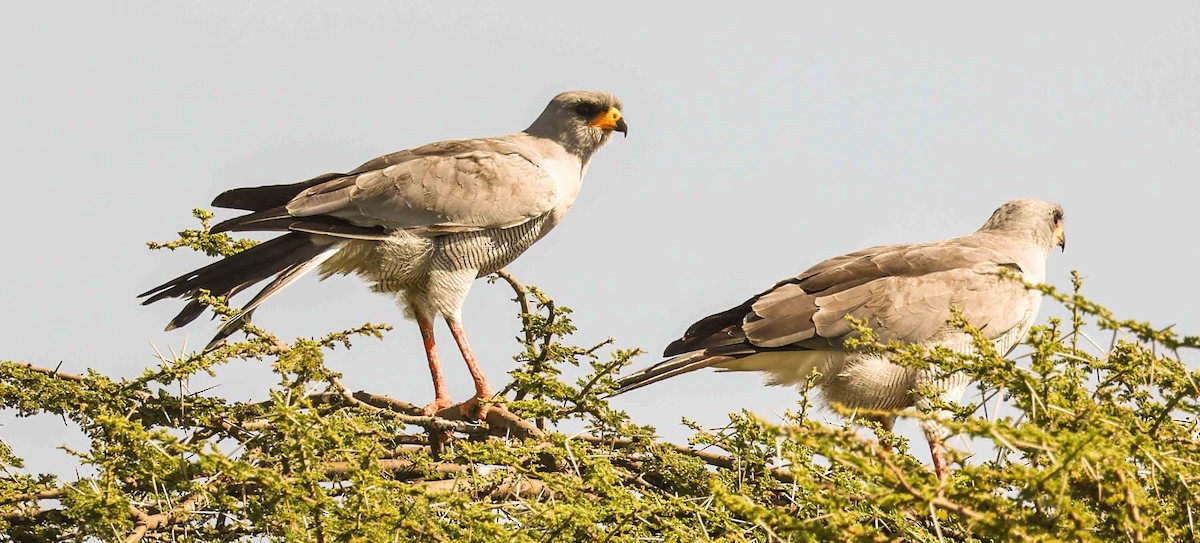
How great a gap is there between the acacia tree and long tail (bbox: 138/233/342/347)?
0.87m

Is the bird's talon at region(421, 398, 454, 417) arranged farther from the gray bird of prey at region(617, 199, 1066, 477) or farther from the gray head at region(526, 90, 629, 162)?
the gray head at region(526, 90, 629, 162)

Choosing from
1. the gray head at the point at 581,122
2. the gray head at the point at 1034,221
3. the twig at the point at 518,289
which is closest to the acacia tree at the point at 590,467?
the twig at the point at 518,289

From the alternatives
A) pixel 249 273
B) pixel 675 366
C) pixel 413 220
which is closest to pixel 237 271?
pixel 249 273

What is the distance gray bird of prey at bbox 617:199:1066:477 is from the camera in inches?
247

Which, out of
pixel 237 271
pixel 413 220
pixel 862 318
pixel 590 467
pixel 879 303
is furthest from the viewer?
pixel 879 303

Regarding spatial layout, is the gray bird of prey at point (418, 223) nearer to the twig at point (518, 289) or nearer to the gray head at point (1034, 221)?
the twig at point (518, 289)

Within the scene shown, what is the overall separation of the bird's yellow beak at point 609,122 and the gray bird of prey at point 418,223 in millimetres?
566

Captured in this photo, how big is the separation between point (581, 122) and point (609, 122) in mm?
157

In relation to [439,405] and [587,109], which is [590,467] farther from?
[587,109]

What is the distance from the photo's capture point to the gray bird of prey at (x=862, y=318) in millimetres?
6273

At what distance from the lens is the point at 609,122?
725 cm

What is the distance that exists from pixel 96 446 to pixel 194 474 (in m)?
0.53

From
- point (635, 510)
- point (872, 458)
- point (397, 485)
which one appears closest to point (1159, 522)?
point (872, 458)

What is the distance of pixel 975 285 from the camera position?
6.57m
